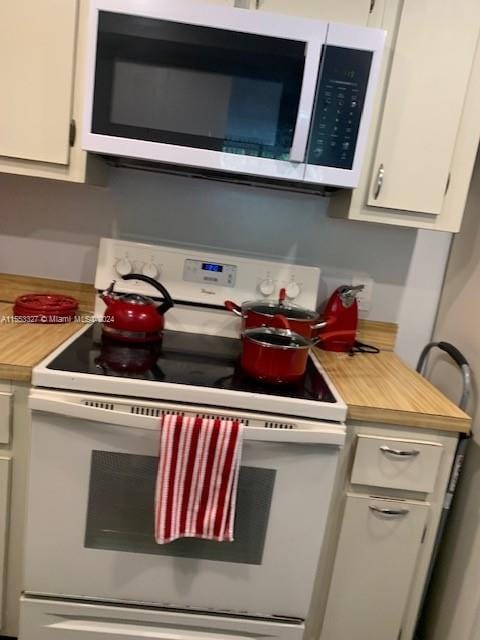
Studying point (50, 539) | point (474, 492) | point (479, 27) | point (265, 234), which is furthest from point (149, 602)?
point (479, 27)

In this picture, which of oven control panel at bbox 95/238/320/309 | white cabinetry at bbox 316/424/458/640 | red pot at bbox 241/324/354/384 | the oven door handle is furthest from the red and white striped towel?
oven control panel at bbox 95/238/320/309

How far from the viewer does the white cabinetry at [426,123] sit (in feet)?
4.90

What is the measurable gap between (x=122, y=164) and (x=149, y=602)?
1.31m

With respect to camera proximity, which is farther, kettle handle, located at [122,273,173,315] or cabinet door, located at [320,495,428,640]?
kettle handle, located at [122,273,173,315]

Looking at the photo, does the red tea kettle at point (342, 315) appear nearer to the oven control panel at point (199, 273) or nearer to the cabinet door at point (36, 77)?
the oven control panel at point (199, 273)

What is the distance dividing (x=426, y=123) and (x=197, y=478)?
3.76 ft

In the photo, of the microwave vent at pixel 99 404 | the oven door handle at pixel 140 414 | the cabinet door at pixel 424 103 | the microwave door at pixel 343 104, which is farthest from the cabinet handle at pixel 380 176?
the microwave vent at pixel 99 404

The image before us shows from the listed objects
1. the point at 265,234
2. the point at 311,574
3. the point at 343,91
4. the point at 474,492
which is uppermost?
the point at 343,91

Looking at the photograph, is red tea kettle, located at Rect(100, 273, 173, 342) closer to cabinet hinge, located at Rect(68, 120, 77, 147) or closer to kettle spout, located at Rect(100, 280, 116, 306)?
kettle spout, located at Rect(100, 280, 116, 306)

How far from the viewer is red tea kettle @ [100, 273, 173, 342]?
5.15ft

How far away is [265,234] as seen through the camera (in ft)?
6.31

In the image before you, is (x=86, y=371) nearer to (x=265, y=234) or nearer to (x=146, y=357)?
(x=146, y=357)

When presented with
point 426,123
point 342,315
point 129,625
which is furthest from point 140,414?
point 426,123

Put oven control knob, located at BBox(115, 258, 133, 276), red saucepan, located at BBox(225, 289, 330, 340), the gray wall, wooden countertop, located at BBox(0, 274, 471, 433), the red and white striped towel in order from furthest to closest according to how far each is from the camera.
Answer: the gray wall < oven control knob, located at BBox(115, 258, 133, 276) < red saucepan, located at BBox(225, 289, 330, 340) < wooden countertop, located at BBox(0, 274, 471, 433) < the red and white striped towel
